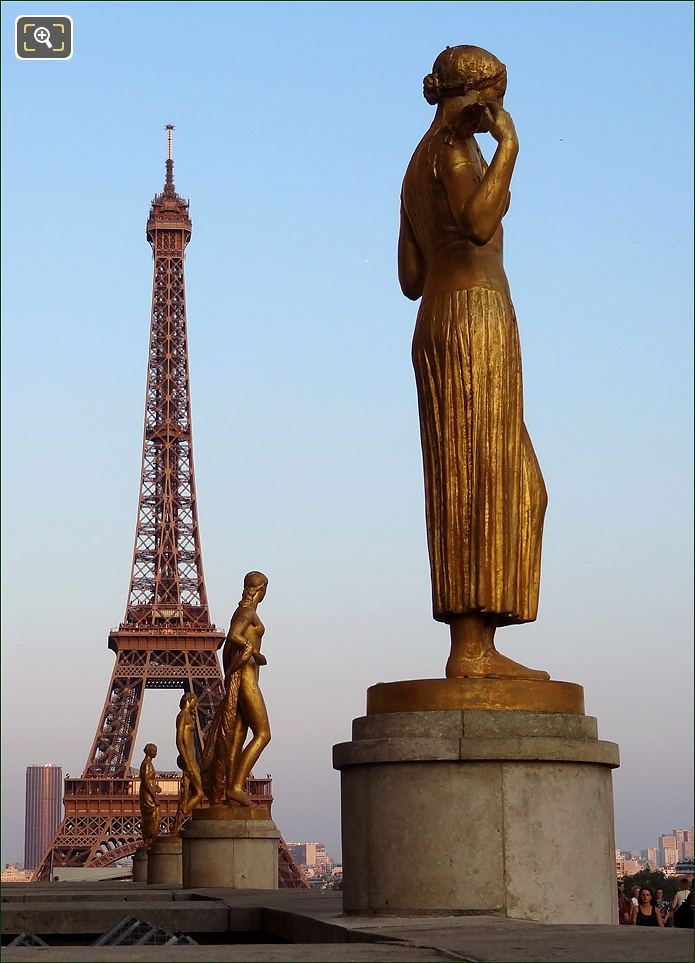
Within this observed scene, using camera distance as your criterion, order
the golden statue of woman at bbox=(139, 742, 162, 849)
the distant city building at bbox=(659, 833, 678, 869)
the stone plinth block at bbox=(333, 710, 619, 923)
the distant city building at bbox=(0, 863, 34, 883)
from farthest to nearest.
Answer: the distant city building at bbox=(659, 833, 678, 869) → the distant city building at bbox=(0, 863, 34, 883) → the golden statue of woman at bbox=(139, 742, 162, 849) → the stone plinth block at bbox=(333, 710, 619, 923)

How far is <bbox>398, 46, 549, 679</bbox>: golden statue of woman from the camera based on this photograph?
24.1 ft

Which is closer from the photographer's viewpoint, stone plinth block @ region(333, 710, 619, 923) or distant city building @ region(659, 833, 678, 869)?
stone plinth block @ region(333, 710, 619, 923)

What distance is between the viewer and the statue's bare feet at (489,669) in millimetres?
7215

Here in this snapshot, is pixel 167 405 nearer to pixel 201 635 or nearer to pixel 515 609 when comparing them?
pixel 201 635

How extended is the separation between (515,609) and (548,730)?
778mm

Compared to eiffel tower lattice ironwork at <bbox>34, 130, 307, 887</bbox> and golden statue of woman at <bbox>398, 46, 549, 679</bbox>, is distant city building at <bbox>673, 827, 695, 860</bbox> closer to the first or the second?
eiffel tower lattice ironwork at <bbox>34, 130, 307, 887</bbox>

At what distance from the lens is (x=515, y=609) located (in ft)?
24.3

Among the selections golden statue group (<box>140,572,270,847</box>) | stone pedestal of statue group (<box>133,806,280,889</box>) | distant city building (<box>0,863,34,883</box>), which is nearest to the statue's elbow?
golden statue group (<box>140,572,270,847</box>)

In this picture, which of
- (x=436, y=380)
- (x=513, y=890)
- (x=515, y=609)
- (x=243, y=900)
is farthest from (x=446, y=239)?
(x=243, y=900)

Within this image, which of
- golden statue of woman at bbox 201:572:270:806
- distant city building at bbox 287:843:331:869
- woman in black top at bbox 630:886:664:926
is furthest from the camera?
distant city building at bbox 287:843:331:869

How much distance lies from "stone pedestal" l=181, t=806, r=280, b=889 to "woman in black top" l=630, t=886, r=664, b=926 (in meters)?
3.64

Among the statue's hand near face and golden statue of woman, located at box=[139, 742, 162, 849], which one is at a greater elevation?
the statue's hand near face

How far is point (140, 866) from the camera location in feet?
77.3

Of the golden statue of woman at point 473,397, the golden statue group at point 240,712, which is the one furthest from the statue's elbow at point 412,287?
the golden statue group at point 240,712
